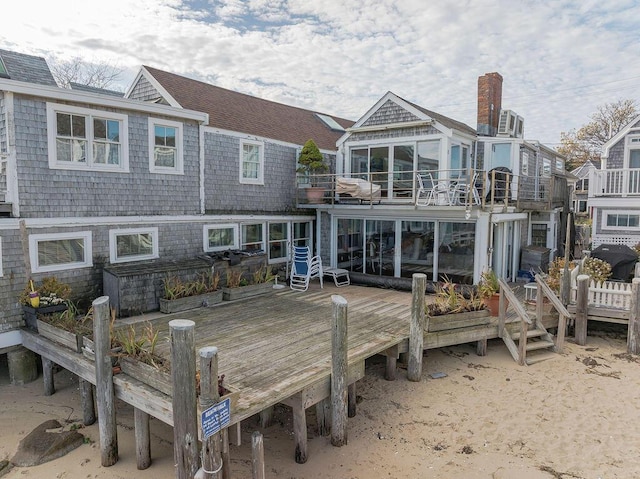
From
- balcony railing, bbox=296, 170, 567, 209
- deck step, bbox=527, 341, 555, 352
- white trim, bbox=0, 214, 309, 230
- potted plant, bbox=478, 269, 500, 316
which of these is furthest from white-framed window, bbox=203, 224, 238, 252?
deck step, bbox=527, 341, 555, 352

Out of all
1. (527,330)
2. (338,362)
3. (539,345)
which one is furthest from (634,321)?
(338,362)

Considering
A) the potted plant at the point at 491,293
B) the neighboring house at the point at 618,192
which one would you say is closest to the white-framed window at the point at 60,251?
the potted plant at the point at 491,293

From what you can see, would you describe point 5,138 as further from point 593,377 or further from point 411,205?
point 593,377

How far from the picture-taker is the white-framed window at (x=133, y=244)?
923 cm

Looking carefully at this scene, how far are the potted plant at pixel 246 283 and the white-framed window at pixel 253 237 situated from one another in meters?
0.93

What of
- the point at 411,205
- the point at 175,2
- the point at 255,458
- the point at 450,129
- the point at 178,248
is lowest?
the point at 255,458

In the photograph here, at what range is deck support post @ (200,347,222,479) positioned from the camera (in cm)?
444

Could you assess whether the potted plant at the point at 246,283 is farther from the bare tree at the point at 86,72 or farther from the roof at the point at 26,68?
the bare tree at the point at 86,72

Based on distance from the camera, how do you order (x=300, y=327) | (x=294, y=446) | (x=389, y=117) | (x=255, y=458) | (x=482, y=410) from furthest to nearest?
1. (x=389, y=117)
2. (x=300, y=327)
3. (x=482, y=410)
4. (x=294, y=446)
5. (x=255, y=458)

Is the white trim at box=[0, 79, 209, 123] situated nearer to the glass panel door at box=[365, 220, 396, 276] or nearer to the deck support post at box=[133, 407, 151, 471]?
the glass panel door at box=[365, 220, 396, 276]

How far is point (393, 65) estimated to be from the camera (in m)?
17.6

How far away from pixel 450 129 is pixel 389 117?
1.95 m

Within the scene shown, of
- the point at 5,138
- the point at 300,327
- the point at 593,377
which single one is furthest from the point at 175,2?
the point at 593,377

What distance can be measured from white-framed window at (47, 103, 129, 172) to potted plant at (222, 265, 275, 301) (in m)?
3.63
